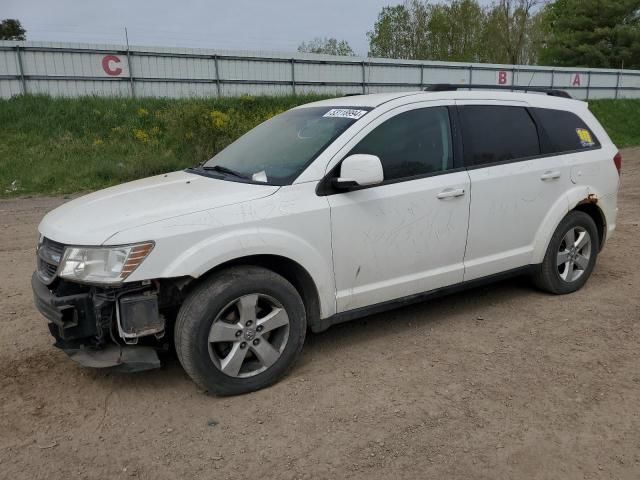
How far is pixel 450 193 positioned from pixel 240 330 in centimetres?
181

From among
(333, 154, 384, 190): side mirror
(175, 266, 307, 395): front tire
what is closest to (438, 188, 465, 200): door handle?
(333, 154, 384, 190): side mirror

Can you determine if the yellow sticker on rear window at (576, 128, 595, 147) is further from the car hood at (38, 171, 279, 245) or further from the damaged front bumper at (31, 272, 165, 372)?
the damaged front bumper at (31, 272, 165, 372)

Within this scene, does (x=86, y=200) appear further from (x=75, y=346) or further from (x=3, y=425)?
(x=3, y=425)

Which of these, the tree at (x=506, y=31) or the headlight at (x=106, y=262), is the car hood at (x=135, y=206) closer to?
the headlight at (x=106, y=262)

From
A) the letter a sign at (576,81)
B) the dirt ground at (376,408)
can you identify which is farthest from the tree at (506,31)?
the dirt ground at (376,408)

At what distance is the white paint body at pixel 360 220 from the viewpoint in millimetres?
3252

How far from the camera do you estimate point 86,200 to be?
12.7 ft

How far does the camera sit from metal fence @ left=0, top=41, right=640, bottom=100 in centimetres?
1697

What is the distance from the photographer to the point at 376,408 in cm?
330

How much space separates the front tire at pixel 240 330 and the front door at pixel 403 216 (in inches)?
17.1

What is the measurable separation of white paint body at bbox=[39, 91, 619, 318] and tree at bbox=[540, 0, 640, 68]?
40.8 metres

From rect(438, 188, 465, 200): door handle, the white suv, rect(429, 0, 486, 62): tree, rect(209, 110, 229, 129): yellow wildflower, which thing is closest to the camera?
the white suv

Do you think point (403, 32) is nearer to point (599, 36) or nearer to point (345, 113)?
point (599, 36)

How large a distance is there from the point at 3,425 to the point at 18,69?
1626cm
